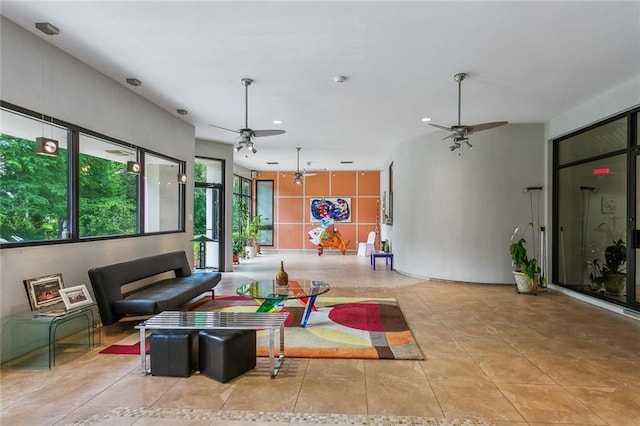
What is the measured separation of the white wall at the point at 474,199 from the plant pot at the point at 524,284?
649 mm

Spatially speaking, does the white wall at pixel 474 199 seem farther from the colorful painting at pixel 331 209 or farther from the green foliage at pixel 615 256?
the colorful painting at pixel 331 209

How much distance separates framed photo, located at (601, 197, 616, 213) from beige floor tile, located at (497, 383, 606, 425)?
12.6ft

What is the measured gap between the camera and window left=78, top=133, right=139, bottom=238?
4.44m

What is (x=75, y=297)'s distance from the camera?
12.5ft

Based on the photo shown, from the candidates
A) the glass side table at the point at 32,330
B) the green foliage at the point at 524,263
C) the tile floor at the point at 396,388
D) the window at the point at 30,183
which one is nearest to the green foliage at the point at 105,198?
the window at the point at 30,183

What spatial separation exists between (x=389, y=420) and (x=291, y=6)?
11.0 ft

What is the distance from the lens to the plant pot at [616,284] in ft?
16.9

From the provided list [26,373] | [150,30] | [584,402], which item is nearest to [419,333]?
[584,402]

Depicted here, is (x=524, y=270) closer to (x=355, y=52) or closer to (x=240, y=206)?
(x=355, y=52)

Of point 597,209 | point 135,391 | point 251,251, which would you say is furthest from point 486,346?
point 251,251

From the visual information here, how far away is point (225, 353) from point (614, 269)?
18.9ft

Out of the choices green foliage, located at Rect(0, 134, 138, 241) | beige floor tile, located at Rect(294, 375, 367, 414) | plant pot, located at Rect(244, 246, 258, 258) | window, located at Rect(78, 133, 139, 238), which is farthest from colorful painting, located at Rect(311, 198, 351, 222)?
beige floor tile, located at Rect(294, 375, 367, 414)

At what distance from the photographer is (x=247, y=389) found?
2.82 meters

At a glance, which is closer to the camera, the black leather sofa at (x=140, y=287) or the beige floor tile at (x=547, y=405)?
the beige floor tile at (x=547, y=405)
